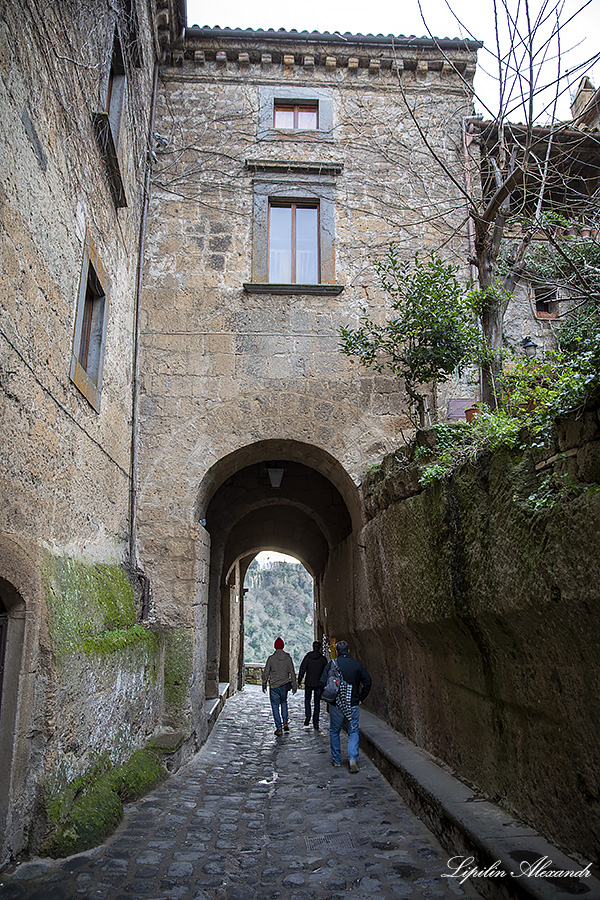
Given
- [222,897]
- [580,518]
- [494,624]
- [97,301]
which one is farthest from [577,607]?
[97,301]

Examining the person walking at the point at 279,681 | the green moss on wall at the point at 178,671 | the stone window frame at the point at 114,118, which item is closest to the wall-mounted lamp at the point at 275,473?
the person walking at the point at 279,681

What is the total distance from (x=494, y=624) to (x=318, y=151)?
266 inches

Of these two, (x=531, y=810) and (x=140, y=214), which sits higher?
(x=140, y=214)

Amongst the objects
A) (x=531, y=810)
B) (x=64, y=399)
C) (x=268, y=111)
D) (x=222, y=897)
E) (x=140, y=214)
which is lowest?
(x=222, y=897)

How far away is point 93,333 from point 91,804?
12.2 ft

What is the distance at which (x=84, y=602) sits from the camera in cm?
440

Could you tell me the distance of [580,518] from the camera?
254 cm

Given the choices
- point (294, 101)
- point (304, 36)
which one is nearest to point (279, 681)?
point (294, 101)

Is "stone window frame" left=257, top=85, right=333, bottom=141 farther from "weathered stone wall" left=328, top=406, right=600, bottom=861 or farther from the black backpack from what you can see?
the black backpack

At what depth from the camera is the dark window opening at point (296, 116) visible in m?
8.16

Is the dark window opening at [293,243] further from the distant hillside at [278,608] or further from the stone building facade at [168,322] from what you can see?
the distant hillside at [278,608]

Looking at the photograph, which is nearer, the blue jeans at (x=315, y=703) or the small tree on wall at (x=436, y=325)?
the small tree on wall at (x=436, y=325)

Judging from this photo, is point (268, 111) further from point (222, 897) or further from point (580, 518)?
point (222, 897)

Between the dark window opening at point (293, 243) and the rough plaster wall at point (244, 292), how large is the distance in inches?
12.1
